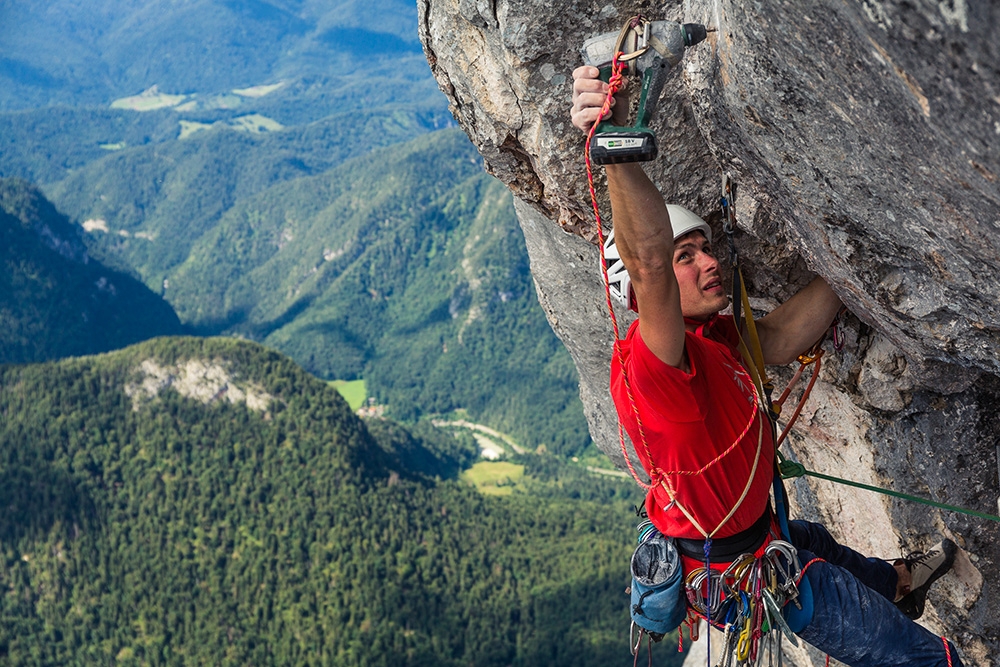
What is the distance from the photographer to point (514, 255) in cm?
18138

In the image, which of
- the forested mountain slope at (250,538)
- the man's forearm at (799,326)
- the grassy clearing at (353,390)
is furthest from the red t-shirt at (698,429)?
the grassy clearing at (353,390)

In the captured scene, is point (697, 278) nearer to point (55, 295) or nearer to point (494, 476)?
point (494, 476)

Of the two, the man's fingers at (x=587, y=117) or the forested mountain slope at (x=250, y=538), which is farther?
the forested mountain slope at (x=250, y=538)

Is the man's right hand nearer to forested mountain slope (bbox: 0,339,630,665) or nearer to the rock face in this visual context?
the rock face

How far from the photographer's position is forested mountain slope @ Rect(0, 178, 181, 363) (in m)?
160

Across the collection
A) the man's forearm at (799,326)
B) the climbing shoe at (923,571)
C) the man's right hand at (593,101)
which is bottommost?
the climbing shoe at (923,571)

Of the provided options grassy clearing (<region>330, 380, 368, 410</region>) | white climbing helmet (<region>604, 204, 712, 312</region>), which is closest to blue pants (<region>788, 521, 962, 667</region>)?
white climbing helmet (<region>604, 204, 712, 312</region>)

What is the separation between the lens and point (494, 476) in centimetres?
11625

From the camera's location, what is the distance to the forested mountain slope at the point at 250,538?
65062 mm

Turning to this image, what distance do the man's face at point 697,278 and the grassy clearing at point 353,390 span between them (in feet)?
482

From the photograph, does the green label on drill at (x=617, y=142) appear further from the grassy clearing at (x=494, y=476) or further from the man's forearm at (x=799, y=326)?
the grassy clearing at (x=494, y=476)

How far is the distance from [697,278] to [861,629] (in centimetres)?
192

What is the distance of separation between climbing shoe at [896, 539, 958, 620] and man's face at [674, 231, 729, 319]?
95.5 inches

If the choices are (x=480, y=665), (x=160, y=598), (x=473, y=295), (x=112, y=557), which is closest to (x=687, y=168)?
(x=480, y=665)
